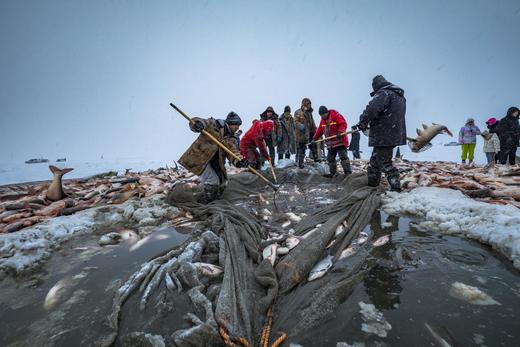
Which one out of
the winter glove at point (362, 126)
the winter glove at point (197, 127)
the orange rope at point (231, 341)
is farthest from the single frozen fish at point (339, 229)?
the winter glove at point (197, 127)

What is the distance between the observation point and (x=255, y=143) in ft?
24.5

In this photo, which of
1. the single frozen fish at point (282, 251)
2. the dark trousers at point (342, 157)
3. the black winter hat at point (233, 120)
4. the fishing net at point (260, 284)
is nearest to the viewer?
the fishing net at point (260, 284)

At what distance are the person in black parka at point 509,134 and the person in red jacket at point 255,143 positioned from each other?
868 centimetres

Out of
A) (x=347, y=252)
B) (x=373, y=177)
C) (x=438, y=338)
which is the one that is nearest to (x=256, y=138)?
(x=373, y=177)

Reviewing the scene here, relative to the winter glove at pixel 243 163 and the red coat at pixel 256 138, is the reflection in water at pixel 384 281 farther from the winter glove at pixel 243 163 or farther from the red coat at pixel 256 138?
the red coat at pixel 256 138

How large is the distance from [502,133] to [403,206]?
8.48 metres

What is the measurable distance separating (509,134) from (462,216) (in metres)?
8.67

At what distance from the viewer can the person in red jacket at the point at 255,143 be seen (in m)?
7.25

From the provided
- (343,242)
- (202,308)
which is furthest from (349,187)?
(202,308)

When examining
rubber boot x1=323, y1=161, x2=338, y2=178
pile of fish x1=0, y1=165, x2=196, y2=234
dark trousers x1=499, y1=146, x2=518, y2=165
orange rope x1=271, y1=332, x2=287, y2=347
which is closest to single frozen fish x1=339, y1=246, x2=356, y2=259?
orange rope x1=271, y1=332, x2=287, y2=347

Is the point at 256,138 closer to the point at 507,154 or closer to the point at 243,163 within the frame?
the point at 243,163

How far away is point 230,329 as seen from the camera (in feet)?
5.01

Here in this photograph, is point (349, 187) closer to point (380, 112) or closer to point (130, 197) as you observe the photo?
point (380, 112)

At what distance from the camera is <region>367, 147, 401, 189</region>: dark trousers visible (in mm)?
4828
